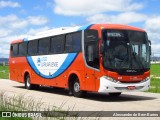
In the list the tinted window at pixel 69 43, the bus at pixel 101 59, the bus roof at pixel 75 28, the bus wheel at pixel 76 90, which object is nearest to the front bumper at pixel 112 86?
the bus at pixel 101 59

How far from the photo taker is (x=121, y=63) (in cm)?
1695

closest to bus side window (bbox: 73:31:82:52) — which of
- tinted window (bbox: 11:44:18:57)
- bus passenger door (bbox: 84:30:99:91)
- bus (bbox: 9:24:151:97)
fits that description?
bus (bbox: 9:24:151:97)

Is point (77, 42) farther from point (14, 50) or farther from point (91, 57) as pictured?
point (14, 50)

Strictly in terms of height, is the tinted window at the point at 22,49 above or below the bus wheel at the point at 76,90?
above

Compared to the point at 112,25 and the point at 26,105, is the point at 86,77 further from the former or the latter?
the point at 26,105

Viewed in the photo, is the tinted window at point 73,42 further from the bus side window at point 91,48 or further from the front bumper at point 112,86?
the front bumper at point 112,86

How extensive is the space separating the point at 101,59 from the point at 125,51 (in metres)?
1.10

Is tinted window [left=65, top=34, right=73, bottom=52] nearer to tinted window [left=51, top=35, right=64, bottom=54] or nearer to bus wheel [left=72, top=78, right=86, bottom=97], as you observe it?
tinted window [left=51, top=35, right=64, bottom=54]

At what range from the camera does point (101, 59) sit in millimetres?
16766

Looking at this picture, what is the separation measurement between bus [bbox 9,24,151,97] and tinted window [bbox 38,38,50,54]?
0.74 meters

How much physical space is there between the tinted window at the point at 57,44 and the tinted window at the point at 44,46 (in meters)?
0.63

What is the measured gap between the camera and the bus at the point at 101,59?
661 inches

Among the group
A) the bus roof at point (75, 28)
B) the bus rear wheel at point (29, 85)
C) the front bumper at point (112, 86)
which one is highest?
the bus roof at point (75, 28)

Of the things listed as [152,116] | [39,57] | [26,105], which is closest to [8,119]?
[26,105]
